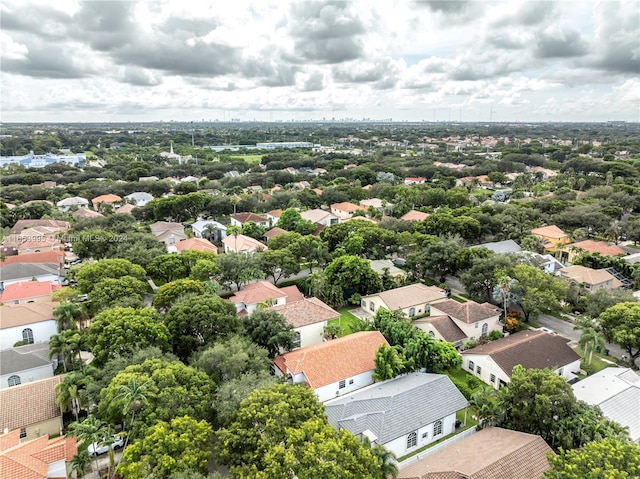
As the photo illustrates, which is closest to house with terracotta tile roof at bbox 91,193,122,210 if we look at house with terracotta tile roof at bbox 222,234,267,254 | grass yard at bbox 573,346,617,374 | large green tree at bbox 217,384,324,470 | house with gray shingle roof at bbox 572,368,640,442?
house with terracotta tile roof at bbox 222,234,267,254

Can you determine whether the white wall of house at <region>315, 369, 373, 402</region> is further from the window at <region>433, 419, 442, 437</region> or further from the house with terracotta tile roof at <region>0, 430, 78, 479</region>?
the house with terracotta tile roof at <region>0, 430, 78, 479</region>

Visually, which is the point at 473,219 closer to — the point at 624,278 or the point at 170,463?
the point at 624,278

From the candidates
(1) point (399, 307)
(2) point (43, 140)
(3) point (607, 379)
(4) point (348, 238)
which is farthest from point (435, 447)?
(2) point (43, 140)

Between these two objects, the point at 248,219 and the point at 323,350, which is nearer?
the point at 323,350

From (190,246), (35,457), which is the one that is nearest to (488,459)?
(35,457)

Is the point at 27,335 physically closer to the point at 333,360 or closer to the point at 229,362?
the point at 229,362

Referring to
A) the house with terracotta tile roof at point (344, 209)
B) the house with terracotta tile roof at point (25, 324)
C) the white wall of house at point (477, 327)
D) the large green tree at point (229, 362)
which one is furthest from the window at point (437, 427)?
the house with terracotta tile roof at point (344, 209)

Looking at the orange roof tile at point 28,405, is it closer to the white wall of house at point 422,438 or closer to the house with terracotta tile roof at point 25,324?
the house with terracotta tile roof at point 25,324
